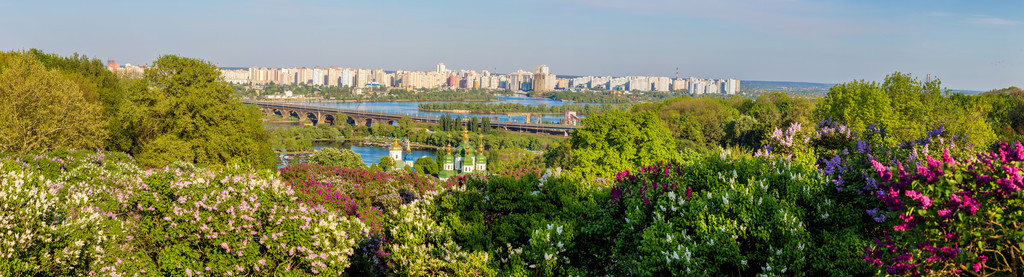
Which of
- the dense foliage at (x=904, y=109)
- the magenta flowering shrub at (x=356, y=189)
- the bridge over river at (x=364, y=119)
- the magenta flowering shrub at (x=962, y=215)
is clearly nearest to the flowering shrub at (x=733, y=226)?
the magenta flowering shrub at (x=962, y=215)

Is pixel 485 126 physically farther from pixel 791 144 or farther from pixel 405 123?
pixel 791 144

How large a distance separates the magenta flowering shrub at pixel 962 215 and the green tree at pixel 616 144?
17.5 m

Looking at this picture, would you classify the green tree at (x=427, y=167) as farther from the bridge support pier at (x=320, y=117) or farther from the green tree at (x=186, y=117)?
the bridge support pier at (x=320, y=117)

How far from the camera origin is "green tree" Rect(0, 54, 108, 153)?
16656 mm

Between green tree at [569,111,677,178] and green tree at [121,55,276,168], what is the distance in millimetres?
9692

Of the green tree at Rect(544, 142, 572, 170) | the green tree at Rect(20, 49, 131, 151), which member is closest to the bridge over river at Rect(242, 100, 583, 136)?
the green tree at Rect(544, 142, 572, 170)

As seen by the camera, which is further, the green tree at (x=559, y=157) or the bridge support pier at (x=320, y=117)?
the bridge support pier at (x=320, y=117)

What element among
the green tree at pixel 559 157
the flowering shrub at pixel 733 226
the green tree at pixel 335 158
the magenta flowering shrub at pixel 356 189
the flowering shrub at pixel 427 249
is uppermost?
the flowering shrub at pixel 733 226

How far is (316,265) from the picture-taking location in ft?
24.0

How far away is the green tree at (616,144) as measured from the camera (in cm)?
2183

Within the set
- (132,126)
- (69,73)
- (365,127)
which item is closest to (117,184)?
(132,126)

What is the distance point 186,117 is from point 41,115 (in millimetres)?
3178

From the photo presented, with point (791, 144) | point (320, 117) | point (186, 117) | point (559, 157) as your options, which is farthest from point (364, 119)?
point (791, 144)

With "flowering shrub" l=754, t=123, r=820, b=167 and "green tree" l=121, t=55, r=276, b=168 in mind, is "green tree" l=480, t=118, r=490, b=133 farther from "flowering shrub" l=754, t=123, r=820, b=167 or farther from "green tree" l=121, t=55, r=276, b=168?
"flowering shrub" l=754, t=123, r=820, b=167
